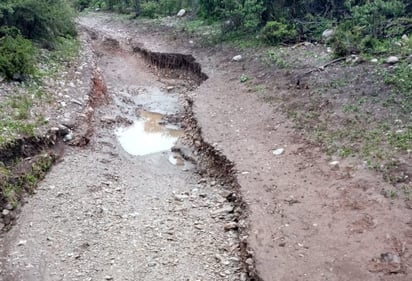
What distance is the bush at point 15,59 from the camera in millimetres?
10227

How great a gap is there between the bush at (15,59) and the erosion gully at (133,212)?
171 cm

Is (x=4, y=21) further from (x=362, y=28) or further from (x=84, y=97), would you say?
(x=362, y=28)

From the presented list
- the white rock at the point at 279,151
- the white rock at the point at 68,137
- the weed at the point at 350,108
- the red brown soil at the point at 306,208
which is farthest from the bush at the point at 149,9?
the white rock at the point at 279,151

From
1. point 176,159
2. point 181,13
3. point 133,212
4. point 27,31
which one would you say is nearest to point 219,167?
point 176,159

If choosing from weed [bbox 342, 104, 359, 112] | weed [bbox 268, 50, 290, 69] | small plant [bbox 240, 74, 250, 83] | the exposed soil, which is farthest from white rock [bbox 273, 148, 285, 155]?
weed [bbox 268, 50, 290, 69]

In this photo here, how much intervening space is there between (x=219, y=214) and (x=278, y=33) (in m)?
7.81

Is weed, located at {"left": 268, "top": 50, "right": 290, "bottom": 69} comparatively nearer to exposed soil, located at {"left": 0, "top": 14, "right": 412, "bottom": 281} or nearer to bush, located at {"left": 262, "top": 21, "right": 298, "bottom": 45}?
bush, located at {"left": 262, "top": 21, "right": 298, "bottom": 45}

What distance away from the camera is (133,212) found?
7344mm

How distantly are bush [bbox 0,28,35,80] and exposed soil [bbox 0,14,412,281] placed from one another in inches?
78.2

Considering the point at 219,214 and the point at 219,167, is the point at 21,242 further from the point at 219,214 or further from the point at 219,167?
the point at 219,167

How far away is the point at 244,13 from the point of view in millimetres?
14742

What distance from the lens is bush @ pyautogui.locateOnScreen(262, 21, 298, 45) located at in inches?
534

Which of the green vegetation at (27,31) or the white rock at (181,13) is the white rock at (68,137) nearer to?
the green vegetation at (27,31)

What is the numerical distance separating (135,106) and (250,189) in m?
6.29
